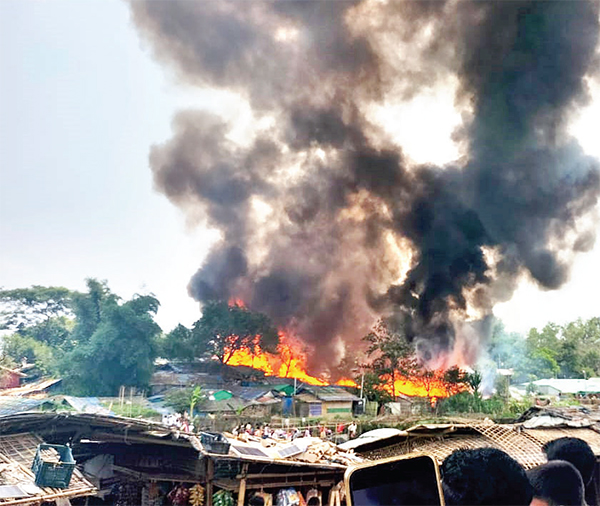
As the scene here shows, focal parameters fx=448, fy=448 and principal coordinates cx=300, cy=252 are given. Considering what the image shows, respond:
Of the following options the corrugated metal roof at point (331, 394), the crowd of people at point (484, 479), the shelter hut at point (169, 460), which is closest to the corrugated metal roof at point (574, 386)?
the corrugated metal roof at point (331, 394)

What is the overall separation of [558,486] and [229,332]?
44647 millimetres

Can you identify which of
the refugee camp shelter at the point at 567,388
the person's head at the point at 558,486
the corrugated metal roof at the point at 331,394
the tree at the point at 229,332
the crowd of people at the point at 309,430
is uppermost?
the tree at the point at 229,332

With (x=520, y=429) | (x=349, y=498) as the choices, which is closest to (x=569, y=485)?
(x=349, y=498)

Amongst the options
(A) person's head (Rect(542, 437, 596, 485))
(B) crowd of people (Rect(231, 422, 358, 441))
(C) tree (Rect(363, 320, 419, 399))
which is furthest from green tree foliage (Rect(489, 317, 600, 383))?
Result: (A) person's head (Rect(542, 437, 596, 485))

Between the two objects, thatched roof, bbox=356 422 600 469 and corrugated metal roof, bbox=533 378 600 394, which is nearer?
thatched roof, bbox=356 422 600 469

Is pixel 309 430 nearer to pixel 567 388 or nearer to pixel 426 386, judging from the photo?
pixel 426 386

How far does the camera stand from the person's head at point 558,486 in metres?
2.19

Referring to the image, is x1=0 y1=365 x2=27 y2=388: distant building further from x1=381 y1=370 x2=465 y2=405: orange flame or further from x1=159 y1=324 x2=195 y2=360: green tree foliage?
x1=381 y1=370 x2=465 y2=405: orange flame

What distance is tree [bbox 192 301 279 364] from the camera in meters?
45.5

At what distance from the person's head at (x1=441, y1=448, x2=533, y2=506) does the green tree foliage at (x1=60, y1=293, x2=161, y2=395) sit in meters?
38.2

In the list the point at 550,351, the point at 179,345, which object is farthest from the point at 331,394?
the point at 550,351

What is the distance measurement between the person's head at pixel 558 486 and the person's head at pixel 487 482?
692mm

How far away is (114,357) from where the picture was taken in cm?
3647

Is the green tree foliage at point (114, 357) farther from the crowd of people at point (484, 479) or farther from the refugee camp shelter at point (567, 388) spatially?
the refugee camp shelter at point (567, 388)
